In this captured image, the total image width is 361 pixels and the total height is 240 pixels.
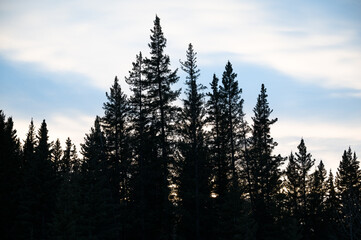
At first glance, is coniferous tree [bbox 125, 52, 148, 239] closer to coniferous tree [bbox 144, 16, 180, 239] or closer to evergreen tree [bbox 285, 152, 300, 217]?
coniferous tree [bbox 144, 16, 180, 239]

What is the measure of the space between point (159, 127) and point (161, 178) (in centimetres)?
549

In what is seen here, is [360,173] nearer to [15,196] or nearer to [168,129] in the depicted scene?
[168,129]

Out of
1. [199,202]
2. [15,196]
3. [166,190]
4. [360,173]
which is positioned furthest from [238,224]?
[360,173]

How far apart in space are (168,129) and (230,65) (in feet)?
45.1

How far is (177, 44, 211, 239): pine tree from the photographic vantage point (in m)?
29.2

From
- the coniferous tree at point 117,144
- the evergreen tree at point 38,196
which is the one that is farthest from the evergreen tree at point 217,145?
the evergreen tree at point 38,196

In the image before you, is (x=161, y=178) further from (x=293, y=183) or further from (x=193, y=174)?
(x=293, y=183)

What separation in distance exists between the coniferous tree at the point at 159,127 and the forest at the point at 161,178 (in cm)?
10

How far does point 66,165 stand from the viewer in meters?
75.9

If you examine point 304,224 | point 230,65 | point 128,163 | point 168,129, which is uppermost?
point 230,65

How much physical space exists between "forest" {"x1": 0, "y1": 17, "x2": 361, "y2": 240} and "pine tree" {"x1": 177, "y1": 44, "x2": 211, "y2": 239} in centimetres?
9

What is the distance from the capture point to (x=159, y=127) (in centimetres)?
3191

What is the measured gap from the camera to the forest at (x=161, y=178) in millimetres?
28969

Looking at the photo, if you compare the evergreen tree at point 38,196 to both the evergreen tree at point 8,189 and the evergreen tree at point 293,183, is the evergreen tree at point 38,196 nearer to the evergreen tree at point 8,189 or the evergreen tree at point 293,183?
the evergreen tree at point 8,189
